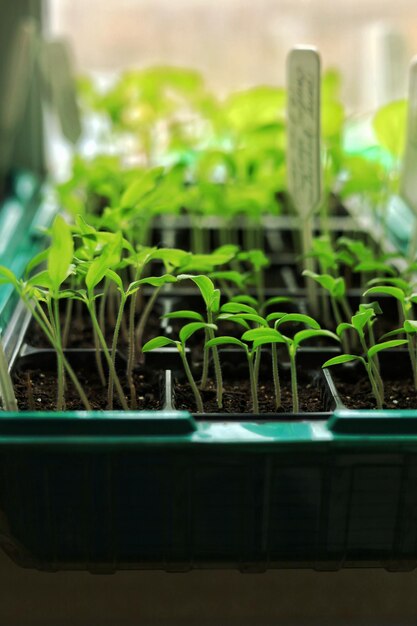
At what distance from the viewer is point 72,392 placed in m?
0.76

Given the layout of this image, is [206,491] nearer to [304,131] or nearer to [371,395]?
[371,395]

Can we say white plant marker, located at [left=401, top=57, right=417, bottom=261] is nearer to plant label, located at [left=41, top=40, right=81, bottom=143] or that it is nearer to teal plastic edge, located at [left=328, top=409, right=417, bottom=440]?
teal plastic edge, located at [left=328, top=409, right=417, bottom=440]

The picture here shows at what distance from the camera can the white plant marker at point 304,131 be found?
79cm

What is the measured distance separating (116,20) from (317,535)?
114 centimetres

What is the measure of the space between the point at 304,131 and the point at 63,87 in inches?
17.1

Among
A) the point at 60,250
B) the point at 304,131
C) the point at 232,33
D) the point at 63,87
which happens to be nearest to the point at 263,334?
the point at 60,250

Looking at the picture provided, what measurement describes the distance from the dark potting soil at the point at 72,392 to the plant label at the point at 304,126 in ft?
0.85

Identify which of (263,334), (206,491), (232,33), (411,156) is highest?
(232,33)

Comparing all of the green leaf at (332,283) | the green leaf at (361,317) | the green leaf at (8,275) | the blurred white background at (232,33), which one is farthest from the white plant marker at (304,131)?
the blurred white background at (232,33)

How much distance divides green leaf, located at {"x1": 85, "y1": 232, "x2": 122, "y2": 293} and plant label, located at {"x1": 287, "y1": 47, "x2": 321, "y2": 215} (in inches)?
10.2

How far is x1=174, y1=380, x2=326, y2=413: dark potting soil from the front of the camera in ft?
2.35

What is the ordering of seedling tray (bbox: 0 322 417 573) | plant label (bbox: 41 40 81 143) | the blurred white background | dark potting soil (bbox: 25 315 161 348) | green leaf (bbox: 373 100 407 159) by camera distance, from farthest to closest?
1. the blurred white background
2. plant label (bbox: 41 40 81 143)
3. green leaf (bbox: 373 100 407 159)
4. dark potting soil (bbox: 25 315 161 348)
5. seedling tray (bbox: 0 322 417 573)

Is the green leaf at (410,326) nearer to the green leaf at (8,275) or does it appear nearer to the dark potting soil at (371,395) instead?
the dark potting soil at (371,395)

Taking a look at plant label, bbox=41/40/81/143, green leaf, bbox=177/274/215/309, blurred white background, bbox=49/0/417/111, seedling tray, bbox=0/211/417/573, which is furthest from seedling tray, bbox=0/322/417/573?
blurred white background, bbox=49/0/417/111
